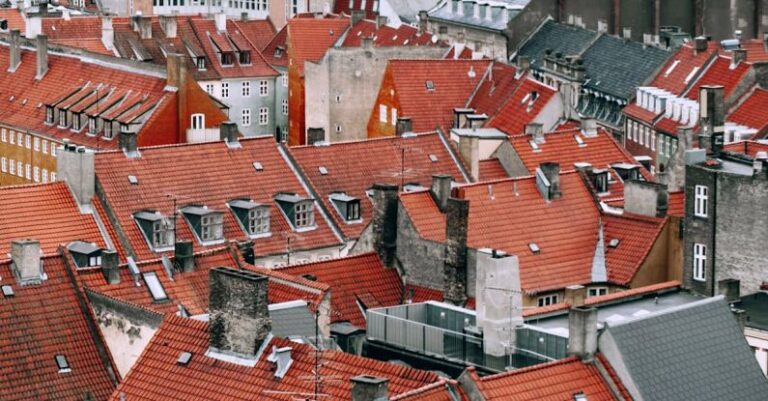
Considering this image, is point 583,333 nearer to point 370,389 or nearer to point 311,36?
point 370,389

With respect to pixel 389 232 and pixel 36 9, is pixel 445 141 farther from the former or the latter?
pixel 36 9

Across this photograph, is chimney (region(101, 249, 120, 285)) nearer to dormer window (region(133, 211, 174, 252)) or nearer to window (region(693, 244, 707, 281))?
dormer window (region(133, 211, 174, 252))

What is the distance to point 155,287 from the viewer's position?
288 feet

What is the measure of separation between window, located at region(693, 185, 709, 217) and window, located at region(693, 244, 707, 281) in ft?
4.04

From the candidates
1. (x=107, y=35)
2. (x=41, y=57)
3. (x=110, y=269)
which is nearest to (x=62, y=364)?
(x=110, y=269)

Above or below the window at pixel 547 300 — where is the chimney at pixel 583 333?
above

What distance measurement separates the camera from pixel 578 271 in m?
98.9

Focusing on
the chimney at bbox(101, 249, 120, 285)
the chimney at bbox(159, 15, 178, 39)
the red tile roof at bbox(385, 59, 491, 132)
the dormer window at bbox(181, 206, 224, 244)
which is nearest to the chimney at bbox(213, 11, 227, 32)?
the chimney at bbox(159, 15, 178, 39)

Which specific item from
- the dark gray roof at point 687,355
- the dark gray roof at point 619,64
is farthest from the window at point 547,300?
the dark gray roof at point 619,64

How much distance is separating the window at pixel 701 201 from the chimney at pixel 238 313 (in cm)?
2268

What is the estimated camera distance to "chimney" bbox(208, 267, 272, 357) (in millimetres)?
A: 74812

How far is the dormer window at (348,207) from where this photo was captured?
10862 cm

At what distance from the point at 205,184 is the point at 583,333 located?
34.7 meters

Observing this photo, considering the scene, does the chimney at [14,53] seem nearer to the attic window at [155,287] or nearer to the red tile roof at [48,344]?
the attic window at [155,287]
